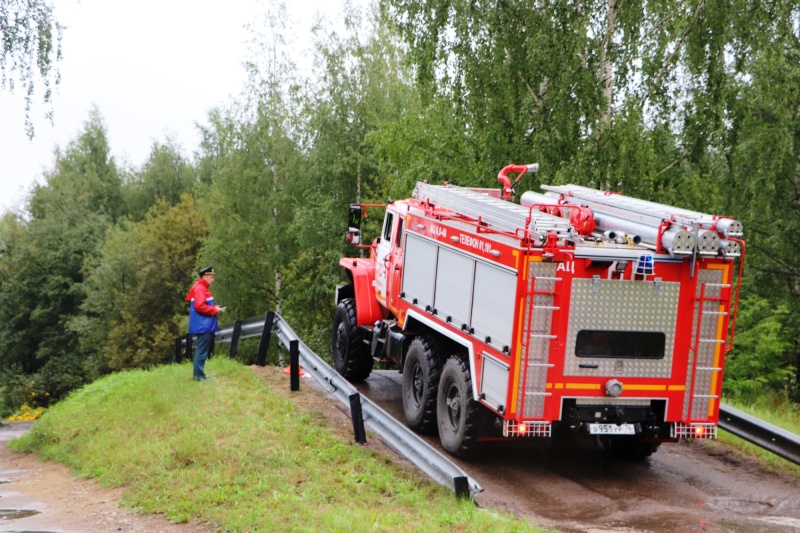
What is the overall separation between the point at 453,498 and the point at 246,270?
2667 cm

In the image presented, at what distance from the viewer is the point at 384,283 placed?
1311cm

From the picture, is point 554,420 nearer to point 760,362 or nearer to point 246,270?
point 760,362

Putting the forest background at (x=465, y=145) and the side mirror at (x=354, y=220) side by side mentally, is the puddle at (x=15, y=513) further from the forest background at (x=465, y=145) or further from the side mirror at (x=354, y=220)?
the forest background at (x=465, y=145)

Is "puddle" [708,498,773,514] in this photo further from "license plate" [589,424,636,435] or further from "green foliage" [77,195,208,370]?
"green foliage" [77,195,208,370]

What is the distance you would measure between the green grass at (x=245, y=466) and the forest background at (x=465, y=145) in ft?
25.7

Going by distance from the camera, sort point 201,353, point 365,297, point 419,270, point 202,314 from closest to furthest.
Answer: point 419,270 → point 202,314 → point 201,353 → point 365,297

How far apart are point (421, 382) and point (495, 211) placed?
2685 mm

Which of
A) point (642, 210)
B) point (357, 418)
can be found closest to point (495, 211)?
point (642, 210)

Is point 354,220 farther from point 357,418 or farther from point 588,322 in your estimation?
point 588,322

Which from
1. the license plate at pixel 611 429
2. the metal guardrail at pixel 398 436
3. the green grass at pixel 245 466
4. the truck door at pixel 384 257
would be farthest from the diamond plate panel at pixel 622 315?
the truck door at pixel 384 257

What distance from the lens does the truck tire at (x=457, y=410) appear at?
9.87 meters

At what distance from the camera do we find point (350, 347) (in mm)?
13992

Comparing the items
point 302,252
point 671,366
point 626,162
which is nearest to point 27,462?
point 671,366

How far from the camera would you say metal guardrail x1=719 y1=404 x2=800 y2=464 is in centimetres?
975
